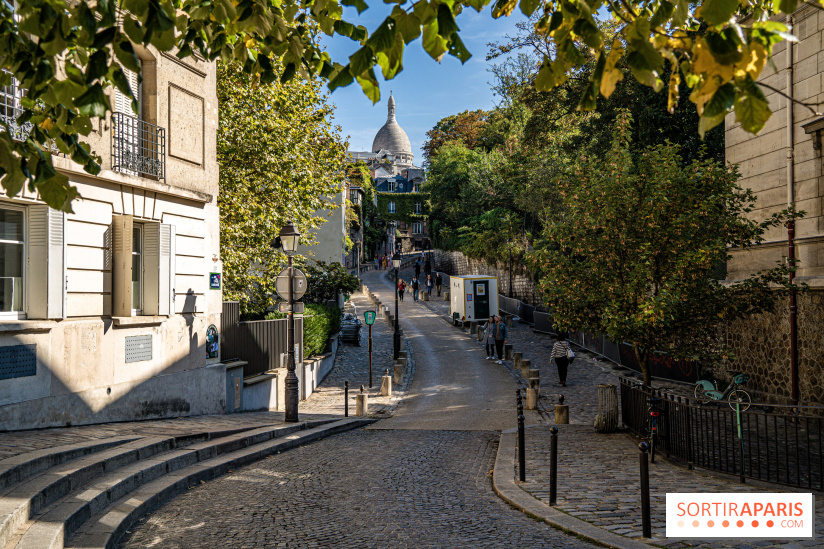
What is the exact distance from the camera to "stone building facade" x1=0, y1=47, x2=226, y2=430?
1022 cm

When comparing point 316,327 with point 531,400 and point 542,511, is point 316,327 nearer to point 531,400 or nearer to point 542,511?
point 531,400

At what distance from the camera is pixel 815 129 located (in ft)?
45.1

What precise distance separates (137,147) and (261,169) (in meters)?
7.70

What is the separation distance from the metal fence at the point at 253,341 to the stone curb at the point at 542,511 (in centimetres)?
804

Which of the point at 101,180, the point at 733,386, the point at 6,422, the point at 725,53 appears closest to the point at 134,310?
the point at 101,180

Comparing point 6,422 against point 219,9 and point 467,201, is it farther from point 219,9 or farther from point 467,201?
point 467,201

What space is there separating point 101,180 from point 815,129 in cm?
1419

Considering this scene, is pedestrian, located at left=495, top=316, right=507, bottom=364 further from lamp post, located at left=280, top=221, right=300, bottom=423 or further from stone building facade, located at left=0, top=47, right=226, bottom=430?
stone building facade, located at left=0, top=47, right=226, bottom=430

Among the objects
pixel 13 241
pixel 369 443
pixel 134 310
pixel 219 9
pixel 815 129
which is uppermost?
pixel 815 129

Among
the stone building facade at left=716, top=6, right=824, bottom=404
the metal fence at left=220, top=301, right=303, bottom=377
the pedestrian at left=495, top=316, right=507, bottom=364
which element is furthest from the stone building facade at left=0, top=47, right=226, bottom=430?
the pedestrian at left=495, top=316, right=507, bottom=364

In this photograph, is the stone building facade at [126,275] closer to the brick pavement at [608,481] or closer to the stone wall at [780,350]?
the brick pavement at [608,481]

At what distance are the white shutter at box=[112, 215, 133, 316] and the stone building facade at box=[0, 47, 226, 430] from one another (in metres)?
0.02

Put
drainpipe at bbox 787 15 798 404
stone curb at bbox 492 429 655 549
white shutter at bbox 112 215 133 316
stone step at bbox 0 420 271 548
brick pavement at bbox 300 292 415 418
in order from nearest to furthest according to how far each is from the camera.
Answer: stone step at bbox 0 420 271 548
stone curb at bbox 492 429 655 549
white shutter at bbox 112 215 133 316
drainpipe at bbox 787 15 798 404
brick pavement at bbox 300 292 415 418

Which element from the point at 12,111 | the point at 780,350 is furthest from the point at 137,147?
the point at 780,350
